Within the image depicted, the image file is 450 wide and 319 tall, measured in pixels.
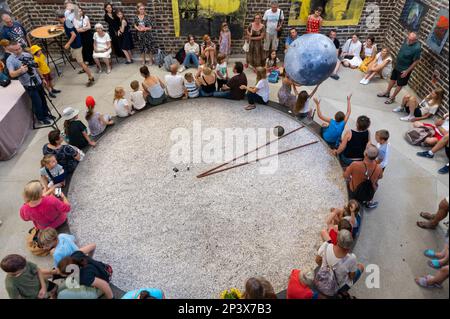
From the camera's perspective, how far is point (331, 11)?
9328 millimetres

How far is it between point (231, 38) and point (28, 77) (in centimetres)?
536

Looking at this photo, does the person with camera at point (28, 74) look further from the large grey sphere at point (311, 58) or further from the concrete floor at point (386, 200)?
the large grey sphere at point (311, 58)

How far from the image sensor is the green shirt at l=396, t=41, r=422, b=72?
23.9ft

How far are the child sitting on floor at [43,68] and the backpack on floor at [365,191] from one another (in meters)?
6.87

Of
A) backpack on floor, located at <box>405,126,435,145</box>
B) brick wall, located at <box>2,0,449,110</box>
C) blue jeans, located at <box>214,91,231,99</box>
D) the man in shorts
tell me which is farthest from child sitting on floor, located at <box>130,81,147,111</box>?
backpack on floor, located at <box>405,126,435,145</box>

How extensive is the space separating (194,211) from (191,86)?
129 inches

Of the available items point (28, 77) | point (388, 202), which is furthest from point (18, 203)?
point (388, 202)

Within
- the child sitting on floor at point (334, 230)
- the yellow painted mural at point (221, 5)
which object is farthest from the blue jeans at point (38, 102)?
the child sitting on floor at point (334, 230)

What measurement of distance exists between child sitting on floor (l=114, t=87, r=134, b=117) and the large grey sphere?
3412 millimetres

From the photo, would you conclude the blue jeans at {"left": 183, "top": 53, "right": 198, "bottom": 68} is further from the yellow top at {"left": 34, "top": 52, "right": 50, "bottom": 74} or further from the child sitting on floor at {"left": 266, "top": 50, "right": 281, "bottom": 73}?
the yellow top at {"left": 34, "top": 52, "right": 50, "bottom": 74}

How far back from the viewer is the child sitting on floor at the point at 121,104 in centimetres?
697

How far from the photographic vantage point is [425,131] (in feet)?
21.8

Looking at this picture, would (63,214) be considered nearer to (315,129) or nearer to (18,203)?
(18,203)
